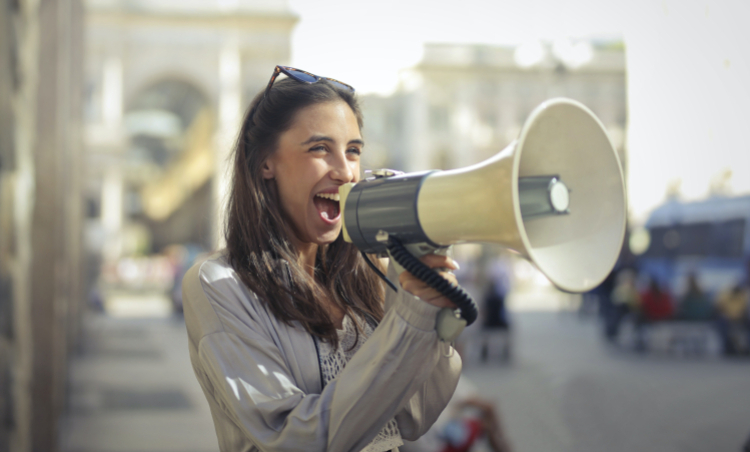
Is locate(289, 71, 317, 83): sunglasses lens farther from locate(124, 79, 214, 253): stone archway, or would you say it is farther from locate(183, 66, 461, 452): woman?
locate(124, 79, 214, 253): stone archway

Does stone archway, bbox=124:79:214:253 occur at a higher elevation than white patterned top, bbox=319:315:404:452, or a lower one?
higher

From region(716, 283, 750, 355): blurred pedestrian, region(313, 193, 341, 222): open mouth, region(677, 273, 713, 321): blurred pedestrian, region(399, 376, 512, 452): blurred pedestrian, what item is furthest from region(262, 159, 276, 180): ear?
region(677, 273, 713, 321): blurred pedestrian

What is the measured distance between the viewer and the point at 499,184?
3.13 feet

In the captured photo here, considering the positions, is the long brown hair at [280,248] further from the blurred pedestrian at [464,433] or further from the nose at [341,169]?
the blurred pedestrian at [464,433]

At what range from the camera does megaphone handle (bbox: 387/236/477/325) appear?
1.03 meters

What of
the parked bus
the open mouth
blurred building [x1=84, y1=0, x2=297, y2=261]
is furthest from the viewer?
blurred building [x1=84, y1=0, x2=297, y2=261]

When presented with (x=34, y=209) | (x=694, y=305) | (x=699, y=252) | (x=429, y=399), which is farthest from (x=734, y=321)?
(x=429, y=399)

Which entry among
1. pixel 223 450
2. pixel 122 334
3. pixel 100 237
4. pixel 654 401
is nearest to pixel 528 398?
pixel 654 401

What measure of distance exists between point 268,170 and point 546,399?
6.21m

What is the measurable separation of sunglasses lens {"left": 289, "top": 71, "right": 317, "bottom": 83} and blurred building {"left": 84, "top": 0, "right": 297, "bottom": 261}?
1652 cm

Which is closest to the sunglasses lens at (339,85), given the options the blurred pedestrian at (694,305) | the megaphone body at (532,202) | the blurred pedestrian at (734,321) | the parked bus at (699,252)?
the megaphone body at (532,202)

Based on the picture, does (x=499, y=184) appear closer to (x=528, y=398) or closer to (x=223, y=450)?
(x=223, y=450)

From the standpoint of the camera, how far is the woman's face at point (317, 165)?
1.31 m

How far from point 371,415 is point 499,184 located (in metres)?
0.40
